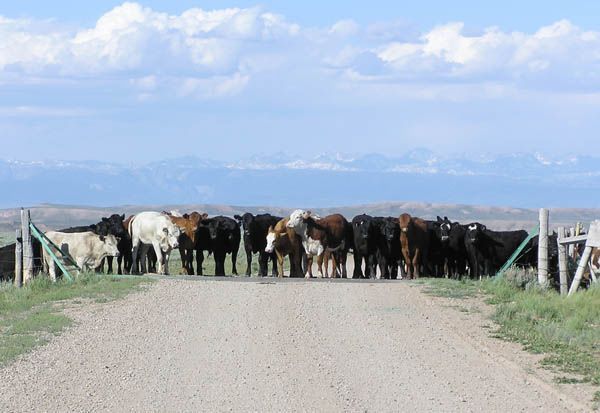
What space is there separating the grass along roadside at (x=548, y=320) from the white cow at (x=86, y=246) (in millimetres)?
7694

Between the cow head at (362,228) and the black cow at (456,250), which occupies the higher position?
the cow head at (362,228)

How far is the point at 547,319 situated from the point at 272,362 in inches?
251

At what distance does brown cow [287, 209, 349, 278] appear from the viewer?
30.7 m

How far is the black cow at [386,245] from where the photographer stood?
103 feet

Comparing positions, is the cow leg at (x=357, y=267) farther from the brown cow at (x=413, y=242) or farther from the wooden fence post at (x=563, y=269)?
the wooden fence post at (x=563, y=269)

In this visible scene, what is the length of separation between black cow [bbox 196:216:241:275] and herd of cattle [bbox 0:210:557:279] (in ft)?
0.08

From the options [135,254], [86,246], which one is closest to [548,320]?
[86,246]

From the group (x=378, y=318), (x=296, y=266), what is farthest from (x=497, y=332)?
(x=296, y=266)

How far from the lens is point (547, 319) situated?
20266 mm

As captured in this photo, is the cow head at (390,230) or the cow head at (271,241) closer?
the cow head at (271,241)

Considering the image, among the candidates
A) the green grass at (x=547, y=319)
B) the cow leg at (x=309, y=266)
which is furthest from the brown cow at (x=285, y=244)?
the green grass at (x=547, y=319)

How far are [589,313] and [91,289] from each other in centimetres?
955

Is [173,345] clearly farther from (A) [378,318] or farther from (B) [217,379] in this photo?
(A) [378,318]

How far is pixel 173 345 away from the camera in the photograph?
17000 mm
